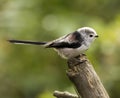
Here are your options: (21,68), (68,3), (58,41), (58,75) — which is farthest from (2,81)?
(58,41)

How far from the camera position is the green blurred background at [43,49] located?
529cm

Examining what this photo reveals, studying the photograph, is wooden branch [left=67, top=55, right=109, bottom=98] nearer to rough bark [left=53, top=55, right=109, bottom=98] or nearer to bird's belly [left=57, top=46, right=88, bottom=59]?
rough bark [left=53, top=55, right=109, bottom=98]

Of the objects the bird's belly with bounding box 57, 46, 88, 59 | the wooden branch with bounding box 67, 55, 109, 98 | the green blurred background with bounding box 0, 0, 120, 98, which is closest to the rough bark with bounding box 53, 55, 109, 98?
the wooden branch with bounding box 67, 55, 109, 98

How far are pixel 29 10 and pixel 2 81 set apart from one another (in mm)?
879

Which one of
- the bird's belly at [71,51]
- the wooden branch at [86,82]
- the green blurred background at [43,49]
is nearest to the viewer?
the wooden branch at [86,82]

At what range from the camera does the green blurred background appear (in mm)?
5293

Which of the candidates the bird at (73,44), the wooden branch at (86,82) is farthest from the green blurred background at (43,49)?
the wooden branch at (86,82)

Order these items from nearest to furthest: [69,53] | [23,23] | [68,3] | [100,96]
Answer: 1. [100,96]
2. [69,53]
3. [23,23]
4. [68,3]

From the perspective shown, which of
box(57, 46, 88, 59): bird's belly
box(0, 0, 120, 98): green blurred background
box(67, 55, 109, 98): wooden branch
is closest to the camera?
box(67, 55, 109, 98): wooden branch

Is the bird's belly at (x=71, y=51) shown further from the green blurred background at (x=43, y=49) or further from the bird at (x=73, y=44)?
the green blurred background at (x=43, y=49)

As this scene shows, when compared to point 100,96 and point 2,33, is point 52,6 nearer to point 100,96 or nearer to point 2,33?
point 2,33

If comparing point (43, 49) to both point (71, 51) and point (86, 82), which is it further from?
point (86, 82)

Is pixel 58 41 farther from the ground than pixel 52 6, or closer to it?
closer to it

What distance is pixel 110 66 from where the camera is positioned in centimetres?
552
